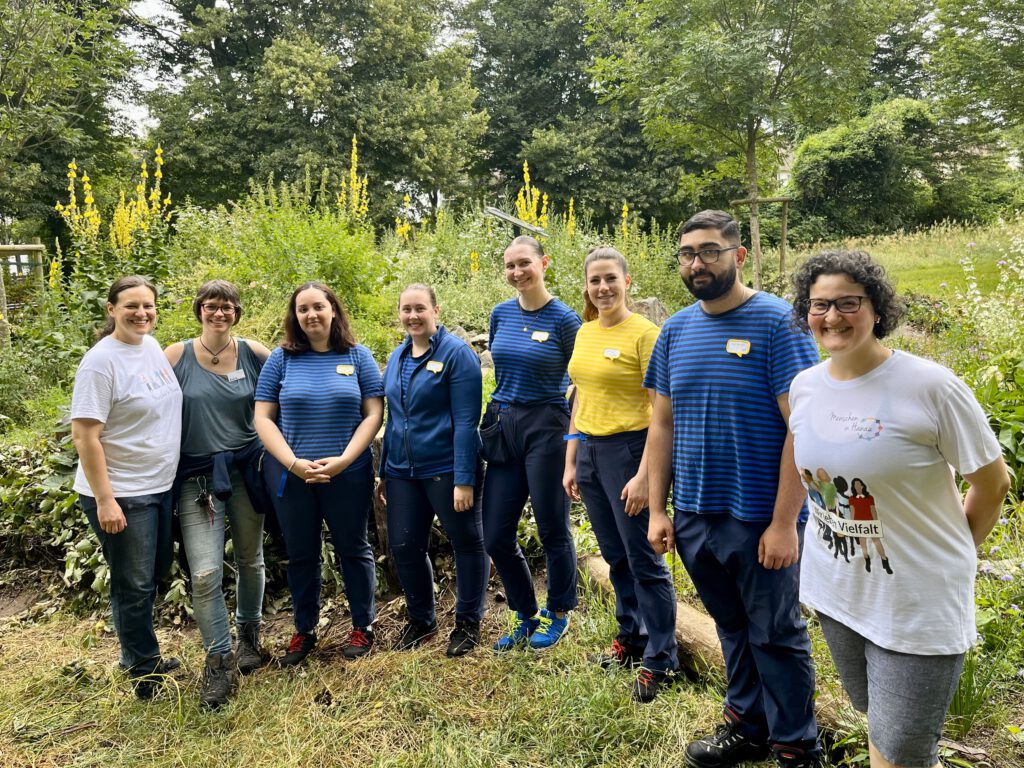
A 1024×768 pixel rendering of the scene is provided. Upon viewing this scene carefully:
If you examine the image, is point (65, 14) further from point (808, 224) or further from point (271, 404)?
point (808, 224)

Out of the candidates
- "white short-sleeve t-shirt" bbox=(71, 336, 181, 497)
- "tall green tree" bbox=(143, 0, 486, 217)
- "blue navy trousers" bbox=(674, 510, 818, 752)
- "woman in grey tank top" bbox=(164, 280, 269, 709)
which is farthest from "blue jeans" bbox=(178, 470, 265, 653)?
"tall green tree" bbox=(143, 0, 486, 217)

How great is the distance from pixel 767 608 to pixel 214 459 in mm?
2394

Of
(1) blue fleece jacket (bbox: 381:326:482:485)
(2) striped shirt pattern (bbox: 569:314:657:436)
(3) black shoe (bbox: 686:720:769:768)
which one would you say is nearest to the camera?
(3) black shoe (bbox: 686:720:769:768)

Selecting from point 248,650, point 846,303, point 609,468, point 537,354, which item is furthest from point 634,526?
point 248,650

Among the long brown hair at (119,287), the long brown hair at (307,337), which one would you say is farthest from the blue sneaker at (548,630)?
the long brown hair at (119,287)

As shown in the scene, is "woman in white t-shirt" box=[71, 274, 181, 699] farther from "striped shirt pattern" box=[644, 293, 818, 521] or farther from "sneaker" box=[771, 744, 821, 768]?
"sneaker" box=[771, 744, 821, 768]

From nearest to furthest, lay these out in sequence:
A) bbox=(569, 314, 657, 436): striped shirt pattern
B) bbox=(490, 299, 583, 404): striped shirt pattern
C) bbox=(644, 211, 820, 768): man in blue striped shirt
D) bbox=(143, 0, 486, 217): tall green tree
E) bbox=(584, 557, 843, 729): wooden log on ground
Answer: bbox=(644, 211, 820, 768): man in blue striped shirt → bbox=(569, 314, 657, 436): striped shirt pattern → bbox=(584, 557, 843, 729): wooden log on ground → bbox=(490, 299, 583, 404): striped shirt pattern → bbox=(143, 0, 486, 217): tall green tree

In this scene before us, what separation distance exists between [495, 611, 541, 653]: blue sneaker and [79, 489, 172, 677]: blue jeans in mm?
1581

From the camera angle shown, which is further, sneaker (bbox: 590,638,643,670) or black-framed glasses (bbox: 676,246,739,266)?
→ sneaker (bbox: 590,638,643,670)

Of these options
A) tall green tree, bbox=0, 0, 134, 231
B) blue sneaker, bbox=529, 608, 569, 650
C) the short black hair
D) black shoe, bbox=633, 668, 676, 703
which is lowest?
blue sneaker, bbox=529, 608, 569, 650

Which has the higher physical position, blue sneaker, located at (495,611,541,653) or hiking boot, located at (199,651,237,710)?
blue sneaker, located at (495,611,541,653)

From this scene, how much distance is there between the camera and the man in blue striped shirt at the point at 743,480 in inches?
79.6

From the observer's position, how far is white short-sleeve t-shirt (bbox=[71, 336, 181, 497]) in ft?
9.00

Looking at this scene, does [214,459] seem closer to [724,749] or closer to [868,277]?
[724,749]
